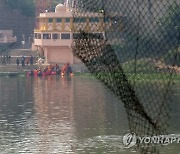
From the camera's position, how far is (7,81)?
23.2m

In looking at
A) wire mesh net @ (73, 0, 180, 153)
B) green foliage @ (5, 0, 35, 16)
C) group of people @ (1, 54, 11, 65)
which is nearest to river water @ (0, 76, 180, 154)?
wire mesh net @ (73, 0, 180, 153)

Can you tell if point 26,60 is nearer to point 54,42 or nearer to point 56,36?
point 54,42

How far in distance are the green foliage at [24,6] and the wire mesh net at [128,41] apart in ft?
105

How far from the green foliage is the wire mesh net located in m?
31.9

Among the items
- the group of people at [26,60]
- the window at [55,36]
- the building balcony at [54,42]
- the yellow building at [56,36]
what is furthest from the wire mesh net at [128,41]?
the group of people at [26,60]

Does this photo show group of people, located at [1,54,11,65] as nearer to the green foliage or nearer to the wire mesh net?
the green foliage

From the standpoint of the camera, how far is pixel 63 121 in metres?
11.4

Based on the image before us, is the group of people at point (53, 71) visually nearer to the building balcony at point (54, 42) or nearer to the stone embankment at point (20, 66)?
the stone embankment at point (20, 66)

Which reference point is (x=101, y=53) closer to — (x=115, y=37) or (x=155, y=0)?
(x=115, y=37)

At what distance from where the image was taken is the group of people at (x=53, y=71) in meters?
25.2

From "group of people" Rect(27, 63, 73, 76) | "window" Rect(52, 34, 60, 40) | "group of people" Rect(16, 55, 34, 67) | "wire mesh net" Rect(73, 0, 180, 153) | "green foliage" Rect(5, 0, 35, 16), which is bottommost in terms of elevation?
"group of people" Rect(27, 63, 73, 76)

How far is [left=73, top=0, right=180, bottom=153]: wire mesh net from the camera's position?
111 inches

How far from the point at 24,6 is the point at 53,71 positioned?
10.7 metres

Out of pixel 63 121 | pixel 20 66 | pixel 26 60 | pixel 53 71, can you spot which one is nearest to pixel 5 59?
pixel 26 60
